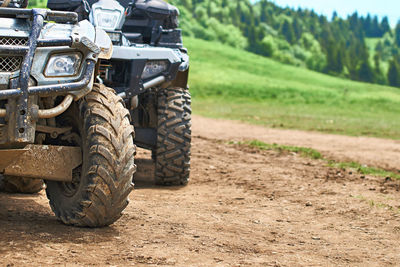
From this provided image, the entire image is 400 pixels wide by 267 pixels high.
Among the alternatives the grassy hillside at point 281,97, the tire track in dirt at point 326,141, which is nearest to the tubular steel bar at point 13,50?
the tire track in dirt at point 326,141

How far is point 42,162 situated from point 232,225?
1.74 metres

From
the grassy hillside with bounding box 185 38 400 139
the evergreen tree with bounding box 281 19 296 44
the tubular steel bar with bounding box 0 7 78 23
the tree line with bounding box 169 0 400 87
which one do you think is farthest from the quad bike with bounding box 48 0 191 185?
the evergreen tree with bounding box 281 19 296 44

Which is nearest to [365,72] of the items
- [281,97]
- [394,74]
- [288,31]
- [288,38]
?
[394,74]

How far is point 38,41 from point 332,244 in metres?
2.58

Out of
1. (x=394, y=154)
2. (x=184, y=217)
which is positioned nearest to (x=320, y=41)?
(x=394, y=154)

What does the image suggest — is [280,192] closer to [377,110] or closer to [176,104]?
[176,104]

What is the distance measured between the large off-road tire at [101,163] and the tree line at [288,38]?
258ft

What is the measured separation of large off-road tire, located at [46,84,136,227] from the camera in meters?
5.21

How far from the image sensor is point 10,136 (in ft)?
16.1

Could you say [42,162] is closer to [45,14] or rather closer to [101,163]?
[101,163]

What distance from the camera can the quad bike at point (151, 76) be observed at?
823cm

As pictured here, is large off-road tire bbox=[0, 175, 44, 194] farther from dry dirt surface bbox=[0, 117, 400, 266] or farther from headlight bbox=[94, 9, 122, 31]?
headlight bbox=[94, 9, 122, 31]

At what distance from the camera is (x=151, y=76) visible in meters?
8.38

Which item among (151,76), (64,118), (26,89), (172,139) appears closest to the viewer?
(26,89)
